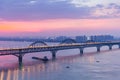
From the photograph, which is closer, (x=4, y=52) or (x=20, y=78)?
(x=20, y=78)

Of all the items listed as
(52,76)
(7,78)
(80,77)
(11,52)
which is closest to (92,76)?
(80,77)

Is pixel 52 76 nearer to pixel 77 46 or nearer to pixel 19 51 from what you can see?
pixel 19 51

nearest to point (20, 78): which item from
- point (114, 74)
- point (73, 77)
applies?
point (73, 77)

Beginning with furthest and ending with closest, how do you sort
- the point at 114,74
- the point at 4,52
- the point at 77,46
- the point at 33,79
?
the point at 77,46 → the point at 4,52 → the point at 114,74 → the point at 33,79

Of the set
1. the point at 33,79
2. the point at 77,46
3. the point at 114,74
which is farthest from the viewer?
the point at 77,46

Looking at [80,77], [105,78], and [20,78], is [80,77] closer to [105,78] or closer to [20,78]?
[105,78]

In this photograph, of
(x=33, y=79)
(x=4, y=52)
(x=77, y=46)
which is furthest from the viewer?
(x=77, y=46)

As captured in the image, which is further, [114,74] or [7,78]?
[114,74]

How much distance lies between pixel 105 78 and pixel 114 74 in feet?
18.6

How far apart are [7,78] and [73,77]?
41.8 ft

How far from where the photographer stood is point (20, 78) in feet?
176

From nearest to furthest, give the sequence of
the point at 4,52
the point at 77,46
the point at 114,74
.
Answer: the point at 114,74 → the point at 4,52 → the point at 77,46

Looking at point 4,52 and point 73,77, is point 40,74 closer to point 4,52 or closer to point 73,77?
point 73,77

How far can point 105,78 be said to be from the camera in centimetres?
5328
